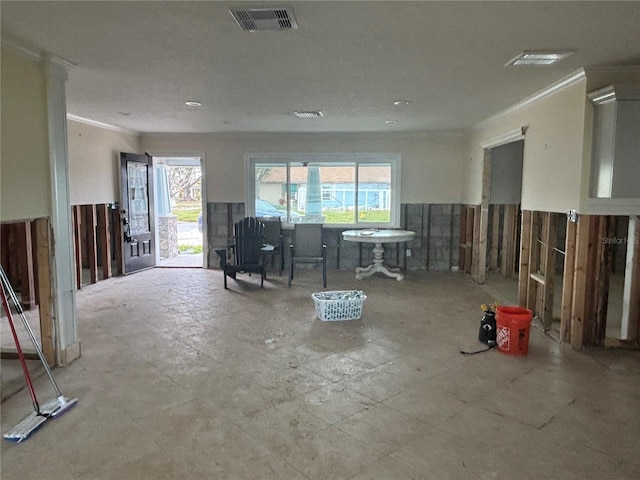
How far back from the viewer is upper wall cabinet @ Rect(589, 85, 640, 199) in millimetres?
3490

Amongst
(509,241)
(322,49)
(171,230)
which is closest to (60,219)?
(322,49)

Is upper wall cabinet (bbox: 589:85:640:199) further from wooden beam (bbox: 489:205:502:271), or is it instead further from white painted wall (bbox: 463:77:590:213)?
wooden beam (bbox: 489:205:502:271)

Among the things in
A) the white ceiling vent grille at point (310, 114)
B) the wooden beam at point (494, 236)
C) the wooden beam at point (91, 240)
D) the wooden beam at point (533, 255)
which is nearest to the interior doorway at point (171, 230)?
the wooden beam at point (91, 240)

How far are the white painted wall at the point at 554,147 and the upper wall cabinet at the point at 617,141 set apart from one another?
0.12 metres

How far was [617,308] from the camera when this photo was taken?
5.28 m

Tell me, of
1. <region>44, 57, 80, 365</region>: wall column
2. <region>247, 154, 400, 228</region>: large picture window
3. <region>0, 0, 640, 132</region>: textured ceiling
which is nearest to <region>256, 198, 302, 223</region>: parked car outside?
<region>247, 154, 400, 228</region>: large picture window

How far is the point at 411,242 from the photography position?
25.4ft

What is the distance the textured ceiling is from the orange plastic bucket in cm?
208

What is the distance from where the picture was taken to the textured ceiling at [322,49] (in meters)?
2.47

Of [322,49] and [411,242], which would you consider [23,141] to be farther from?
[411,242]

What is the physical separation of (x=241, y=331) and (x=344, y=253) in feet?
12.2

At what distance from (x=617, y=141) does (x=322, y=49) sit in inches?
97.7

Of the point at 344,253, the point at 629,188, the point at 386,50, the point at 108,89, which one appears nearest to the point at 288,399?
the point at 386,50

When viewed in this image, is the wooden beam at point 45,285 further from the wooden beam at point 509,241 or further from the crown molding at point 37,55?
the wooden beam at point 509,241
